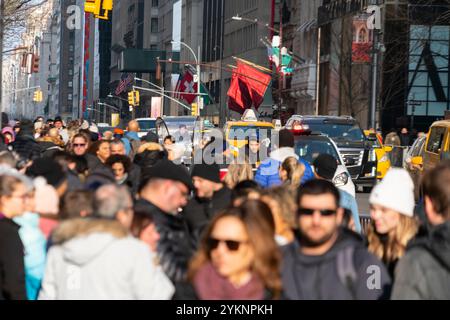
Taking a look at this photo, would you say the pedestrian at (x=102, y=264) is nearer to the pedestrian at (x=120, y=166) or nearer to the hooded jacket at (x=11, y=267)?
the hooded jacket at (x=11, y=267)

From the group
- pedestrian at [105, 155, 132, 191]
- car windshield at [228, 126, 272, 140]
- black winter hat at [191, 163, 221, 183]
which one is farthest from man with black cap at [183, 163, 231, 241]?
car windshield at [228, 126, 272, 140]

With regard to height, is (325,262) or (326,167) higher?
(326,167)

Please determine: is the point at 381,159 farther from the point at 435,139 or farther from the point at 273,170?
the point at 273,170

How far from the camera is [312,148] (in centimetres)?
2620

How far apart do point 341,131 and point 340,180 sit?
18683mm

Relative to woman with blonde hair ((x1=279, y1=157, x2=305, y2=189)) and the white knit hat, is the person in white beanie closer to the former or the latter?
the white knit hat

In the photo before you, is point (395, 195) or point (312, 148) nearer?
point (395, 195)

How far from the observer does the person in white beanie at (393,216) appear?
8633mm

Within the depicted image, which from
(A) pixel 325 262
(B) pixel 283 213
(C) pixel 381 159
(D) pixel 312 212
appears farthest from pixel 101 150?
(C) pixel 381 159

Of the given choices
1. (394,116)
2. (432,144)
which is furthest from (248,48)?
(432,144)

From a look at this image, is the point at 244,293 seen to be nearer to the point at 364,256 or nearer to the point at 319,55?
the point at 364,256

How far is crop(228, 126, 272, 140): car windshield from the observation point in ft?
101

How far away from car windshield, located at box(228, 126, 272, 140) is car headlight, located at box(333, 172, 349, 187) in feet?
47.5

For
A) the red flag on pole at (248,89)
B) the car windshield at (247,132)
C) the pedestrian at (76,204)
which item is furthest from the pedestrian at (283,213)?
the red flag on pole at (248,89)
